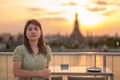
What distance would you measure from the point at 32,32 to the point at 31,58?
21cm

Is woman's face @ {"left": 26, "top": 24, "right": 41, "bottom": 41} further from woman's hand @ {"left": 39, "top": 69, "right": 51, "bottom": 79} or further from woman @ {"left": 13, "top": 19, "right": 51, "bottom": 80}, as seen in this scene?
woman's hand @ {"left": 39, "top": 69, "right": 51, "bottom": 79}

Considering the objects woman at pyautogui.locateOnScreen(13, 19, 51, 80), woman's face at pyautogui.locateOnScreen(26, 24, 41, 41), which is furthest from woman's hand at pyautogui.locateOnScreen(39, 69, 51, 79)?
woman's face at pyautogui.locateOnScreen(26, 24, 41, 41)

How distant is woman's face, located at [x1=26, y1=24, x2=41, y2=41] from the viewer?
2.60 meters

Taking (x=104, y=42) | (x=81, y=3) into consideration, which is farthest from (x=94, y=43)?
(x=81, y=3)

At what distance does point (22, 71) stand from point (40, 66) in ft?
0.49

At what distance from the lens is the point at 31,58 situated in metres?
2.62

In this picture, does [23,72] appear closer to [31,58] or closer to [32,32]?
[31,58]

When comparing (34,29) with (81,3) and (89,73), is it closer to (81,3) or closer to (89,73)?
(89,73)

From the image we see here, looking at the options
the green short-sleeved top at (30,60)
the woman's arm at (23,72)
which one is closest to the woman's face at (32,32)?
the green short-sleeved top at (30,60)

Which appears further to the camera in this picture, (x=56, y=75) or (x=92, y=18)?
(x=92, y=18)

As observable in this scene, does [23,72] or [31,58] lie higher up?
[31,58]

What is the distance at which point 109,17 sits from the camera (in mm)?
41562

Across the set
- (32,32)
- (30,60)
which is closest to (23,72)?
(30,60)

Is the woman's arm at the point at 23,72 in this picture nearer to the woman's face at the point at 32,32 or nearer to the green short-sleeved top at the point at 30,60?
the green short-sleeved top at the point at 30,60
